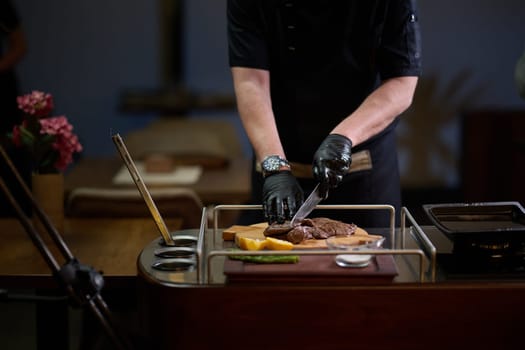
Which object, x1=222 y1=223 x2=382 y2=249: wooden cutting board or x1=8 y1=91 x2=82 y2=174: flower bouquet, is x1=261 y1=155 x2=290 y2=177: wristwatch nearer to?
x1=222 y1=223 x2=382 y2=249: wooden cutting board

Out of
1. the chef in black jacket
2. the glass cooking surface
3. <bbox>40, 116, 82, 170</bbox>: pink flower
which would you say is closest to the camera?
the glass cooking surface

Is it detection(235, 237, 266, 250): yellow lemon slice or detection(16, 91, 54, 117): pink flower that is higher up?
detection(16, 91, 54, 117): pink flower

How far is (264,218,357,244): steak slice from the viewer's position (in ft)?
6.19

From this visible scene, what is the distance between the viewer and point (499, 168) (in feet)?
20.5

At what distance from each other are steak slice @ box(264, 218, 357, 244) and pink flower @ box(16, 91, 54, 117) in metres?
1.27

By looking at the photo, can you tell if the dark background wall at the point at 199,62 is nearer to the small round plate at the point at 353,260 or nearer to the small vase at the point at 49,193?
the small vase at the point at 49,193

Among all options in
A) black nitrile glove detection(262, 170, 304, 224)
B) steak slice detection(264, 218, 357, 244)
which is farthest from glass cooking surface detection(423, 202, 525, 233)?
black nitrile glove detection(262, 170, 304, 224)

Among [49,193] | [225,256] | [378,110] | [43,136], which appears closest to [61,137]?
[43,136]

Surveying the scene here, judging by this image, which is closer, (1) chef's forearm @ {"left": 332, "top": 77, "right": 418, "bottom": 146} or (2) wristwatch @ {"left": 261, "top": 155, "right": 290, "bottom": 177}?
(2) wristwatch @ {"left": 261, "top": 155, "right": 290, "bottom": 177}

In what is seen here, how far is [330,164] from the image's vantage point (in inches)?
82.7

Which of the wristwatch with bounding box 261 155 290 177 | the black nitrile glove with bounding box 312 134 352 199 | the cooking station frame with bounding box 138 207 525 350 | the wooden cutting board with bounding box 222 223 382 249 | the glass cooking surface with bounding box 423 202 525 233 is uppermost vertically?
the black nitrile glove with bounding box 312 134 352 199

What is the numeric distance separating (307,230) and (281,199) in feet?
0.50

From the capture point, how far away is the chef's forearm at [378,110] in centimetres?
238

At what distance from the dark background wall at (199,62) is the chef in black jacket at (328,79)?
389 centimetres
